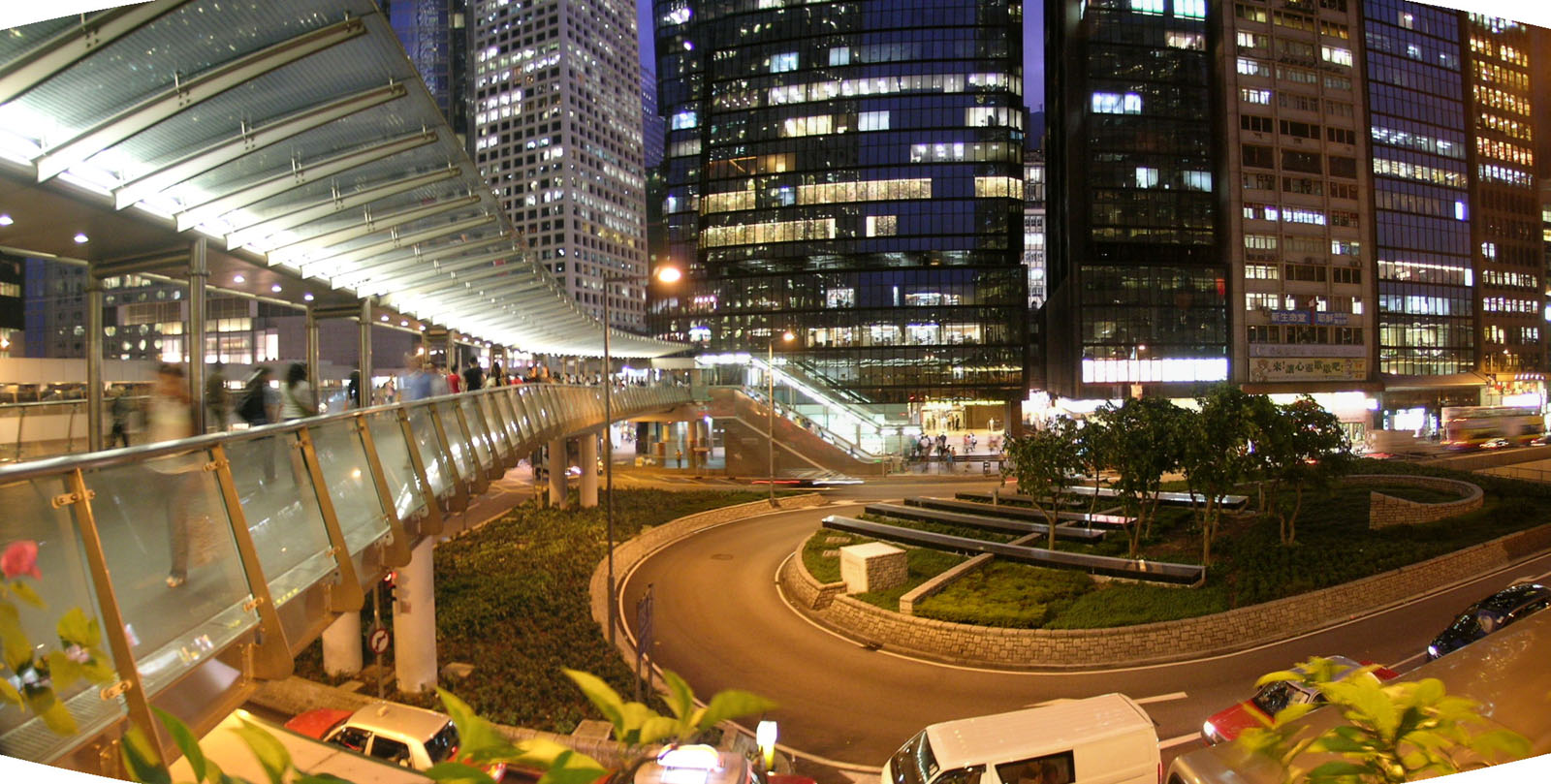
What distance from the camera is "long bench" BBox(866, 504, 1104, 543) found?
2278 cm

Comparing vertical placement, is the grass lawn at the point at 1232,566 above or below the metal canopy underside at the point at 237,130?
below

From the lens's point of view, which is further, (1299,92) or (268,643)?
(1299,92)

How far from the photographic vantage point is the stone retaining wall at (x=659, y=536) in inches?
755

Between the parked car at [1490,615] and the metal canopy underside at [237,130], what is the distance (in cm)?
1731

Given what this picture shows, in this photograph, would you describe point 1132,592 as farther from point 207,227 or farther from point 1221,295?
point 1221,295

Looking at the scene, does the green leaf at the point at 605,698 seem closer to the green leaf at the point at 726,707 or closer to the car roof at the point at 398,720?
the green leaf at the point at 726,707

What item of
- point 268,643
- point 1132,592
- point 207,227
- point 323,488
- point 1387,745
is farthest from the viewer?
point 1132,592

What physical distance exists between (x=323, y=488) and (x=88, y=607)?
2744 millimetres

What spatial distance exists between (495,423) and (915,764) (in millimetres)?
8172

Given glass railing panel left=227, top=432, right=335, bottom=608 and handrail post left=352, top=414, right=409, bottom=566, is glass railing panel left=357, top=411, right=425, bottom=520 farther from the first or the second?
glass railing panel left=227, top=432, right=335, bottom=608

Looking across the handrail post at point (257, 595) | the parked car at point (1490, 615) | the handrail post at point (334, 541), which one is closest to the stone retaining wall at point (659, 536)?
the handrail post at point (334, 541)

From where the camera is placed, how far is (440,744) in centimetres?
1022

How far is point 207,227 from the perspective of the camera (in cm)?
912

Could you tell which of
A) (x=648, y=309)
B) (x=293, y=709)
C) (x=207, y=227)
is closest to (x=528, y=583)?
(x=293, y=709)
